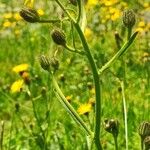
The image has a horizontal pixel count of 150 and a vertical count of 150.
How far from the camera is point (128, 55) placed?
18.4ft

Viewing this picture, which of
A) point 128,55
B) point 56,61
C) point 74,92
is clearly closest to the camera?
point 56,61

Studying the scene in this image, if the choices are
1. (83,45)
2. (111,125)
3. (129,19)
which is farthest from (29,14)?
(111,125)

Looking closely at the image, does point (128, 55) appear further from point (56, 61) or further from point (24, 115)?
point (56, 61)

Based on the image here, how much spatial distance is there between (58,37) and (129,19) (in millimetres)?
247

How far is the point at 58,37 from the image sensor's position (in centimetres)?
196

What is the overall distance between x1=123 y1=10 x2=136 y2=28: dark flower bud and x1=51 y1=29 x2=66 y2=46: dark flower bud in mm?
216

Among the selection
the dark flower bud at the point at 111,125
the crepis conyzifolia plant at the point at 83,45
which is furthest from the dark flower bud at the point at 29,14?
the dark flower bud at the point at 111,125

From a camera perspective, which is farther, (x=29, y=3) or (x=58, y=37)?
(x=29, y=3)

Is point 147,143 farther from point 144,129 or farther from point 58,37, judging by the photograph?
point 58,37

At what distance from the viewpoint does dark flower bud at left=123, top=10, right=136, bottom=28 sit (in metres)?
1.99

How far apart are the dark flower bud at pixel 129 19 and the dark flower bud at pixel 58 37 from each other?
22 cm

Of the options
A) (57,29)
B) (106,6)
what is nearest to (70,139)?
(57,29)

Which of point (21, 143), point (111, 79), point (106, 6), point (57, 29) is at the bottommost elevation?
point (21, 143)

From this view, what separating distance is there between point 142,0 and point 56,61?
5074 mm
